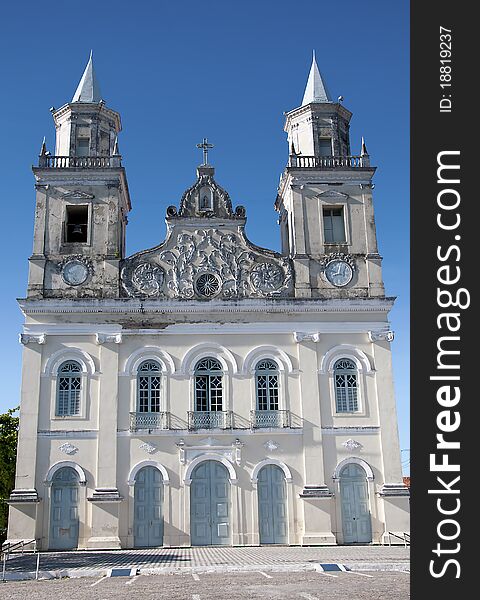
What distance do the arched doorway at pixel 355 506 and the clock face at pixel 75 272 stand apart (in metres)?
11.4

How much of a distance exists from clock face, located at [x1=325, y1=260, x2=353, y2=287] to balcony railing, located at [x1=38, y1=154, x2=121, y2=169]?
8964 mm

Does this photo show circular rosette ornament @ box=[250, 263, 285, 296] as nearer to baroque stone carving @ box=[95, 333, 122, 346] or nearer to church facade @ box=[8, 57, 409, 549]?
church facade @ box=[8, 57, 409, 549]

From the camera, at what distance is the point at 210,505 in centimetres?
2327

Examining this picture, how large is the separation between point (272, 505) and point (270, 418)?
288cm

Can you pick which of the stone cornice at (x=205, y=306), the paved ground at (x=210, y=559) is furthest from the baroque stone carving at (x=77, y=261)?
the paved ground at (x=210, y=559)

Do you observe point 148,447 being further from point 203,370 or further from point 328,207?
point 328,207

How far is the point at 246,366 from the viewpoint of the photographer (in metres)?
24.5

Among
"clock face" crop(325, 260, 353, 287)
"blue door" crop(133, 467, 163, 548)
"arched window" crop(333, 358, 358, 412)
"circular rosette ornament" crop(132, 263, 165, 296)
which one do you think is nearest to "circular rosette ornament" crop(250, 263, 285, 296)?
"clock face" crop(325, 260, 353, 287)

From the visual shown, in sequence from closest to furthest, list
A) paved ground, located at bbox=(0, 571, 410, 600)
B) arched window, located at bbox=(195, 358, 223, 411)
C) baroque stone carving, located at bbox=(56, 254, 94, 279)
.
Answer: paved ground, located at bbox=(0, 571, 410, 600), arched window, located at bbox=(195, 358, 223, 411), baroque stone carving, located at bbox=(56, 254, 94, 279)

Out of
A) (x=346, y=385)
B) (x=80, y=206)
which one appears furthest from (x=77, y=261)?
(x=346, y=385)

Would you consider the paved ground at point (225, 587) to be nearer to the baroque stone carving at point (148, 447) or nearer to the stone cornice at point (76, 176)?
the baroque stone carving at point (148, 447)

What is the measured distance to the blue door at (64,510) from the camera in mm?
22594

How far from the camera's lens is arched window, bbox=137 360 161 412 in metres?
24.1

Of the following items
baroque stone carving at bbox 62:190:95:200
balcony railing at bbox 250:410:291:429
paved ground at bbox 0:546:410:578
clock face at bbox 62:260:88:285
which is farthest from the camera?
baroque stone carving at bbox 62:190:95:200
